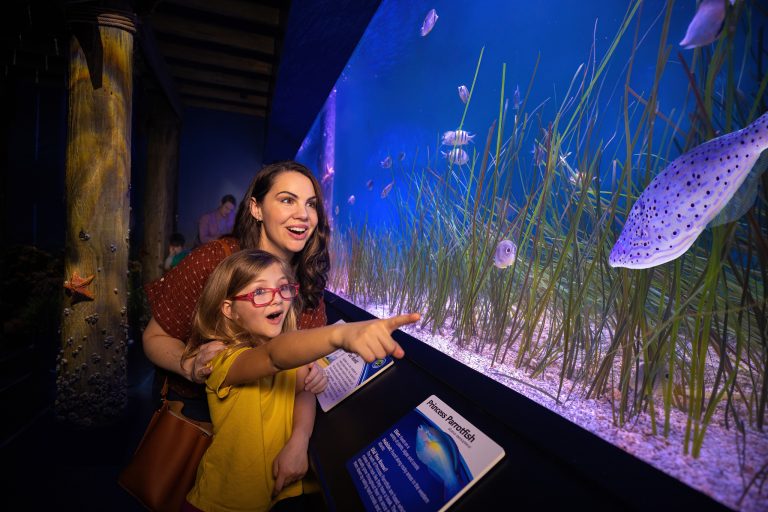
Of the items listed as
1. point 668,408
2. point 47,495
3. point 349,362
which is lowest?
point 47,495

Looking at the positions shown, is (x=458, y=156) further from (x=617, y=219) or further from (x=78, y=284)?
(x=78, y=284)

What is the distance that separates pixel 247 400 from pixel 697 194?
1.29 m

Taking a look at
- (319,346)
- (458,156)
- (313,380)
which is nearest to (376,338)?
(319,346)

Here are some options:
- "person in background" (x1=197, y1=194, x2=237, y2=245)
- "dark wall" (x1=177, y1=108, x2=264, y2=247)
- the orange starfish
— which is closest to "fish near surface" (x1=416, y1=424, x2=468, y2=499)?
the orange starfish

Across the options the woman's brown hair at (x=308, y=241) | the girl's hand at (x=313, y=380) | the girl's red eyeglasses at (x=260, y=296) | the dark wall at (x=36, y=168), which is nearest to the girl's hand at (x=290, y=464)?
the girl's hand at (x=313, y=380)

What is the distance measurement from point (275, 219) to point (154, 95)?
6680mm

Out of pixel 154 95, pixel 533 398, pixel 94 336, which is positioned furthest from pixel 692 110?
pixel 154 95

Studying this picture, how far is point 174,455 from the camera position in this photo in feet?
4.15

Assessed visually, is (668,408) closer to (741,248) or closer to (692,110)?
(741,248)

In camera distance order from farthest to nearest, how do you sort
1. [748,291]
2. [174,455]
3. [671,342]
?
[174,455], [671,342], [748,291]

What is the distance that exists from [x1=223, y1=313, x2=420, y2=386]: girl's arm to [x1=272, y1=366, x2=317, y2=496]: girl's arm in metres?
0.37

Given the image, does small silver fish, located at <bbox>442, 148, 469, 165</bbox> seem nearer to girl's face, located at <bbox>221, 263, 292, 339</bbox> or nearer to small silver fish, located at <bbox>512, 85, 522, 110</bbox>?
small silver fish, located at <bbox>512, 85, 522, 110</bbox>

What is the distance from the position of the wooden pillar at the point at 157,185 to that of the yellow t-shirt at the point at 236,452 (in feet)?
21.4

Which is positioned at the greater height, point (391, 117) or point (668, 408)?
point (391, 117)
